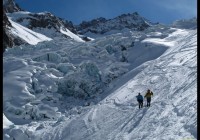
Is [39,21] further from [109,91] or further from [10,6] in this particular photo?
[109,91]

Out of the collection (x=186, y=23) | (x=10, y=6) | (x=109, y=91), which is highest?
(x=10, y=6)

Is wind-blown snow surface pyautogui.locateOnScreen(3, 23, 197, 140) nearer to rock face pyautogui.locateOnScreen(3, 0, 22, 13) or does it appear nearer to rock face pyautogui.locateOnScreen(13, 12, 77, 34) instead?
rock face pyautogui.locateOnScreen(13, 12, 77, 34)

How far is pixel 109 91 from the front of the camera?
1631 inches

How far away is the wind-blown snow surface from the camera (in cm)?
2670

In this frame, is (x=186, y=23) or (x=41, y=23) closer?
(x=186, y=23)

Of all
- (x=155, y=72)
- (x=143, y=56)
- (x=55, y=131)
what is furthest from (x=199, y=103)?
(x=143, y=56)

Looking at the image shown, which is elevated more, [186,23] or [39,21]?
[39,21]

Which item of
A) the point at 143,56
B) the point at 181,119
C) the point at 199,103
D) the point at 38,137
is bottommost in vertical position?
the point at 38,137

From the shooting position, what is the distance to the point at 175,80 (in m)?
36.6

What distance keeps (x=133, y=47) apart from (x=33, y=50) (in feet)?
51.3

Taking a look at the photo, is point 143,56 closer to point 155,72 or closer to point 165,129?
point 155,72

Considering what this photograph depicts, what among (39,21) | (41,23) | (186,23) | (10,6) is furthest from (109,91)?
(10,6)

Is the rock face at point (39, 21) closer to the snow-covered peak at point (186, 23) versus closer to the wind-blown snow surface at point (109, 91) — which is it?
the snow-covered peak at point (186, 23)

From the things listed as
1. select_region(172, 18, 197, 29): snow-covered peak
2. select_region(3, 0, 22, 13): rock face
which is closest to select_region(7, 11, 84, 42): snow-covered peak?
select_region(3, 0, 22, 13): rock face
